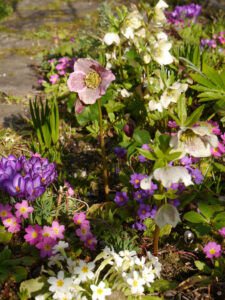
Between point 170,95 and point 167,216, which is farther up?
point 170,95

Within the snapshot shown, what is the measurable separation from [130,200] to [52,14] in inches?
193

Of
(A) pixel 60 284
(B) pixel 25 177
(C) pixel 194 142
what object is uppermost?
(C) pixel 194 142

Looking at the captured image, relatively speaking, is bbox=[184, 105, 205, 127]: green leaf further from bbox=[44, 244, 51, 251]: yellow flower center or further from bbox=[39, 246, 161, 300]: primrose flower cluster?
bbox=[44, 244, 51, 251]: yellow flower center

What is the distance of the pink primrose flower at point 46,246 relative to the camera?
1447mm

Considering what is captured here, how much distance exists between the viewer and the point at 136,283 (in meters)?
1.28

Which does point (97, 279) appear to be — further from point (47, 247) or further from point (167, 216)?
point (167, 216)

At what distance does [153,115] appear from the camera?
203cm

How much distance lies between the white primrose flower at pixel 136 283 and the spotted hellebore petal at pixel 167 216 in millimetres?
290

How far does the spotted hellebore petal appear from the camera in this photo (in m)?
1.15

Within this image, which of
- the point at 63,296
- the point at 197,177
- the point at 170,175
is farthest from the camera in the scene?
the point at 197,177

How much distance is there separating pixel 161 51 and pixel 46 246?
1.26m

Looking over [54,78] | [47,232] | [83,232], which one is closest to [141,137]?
[83,232]

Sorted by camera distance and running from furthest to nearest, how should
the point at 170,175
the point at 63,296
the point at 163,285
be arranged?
1. the point at 163,285
2. the point at 63,296
3. the point at 170,175

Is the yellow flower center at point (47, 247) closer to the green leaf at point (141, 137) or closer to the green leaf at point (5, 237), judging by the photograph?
the green leaf at point (5, 237)
